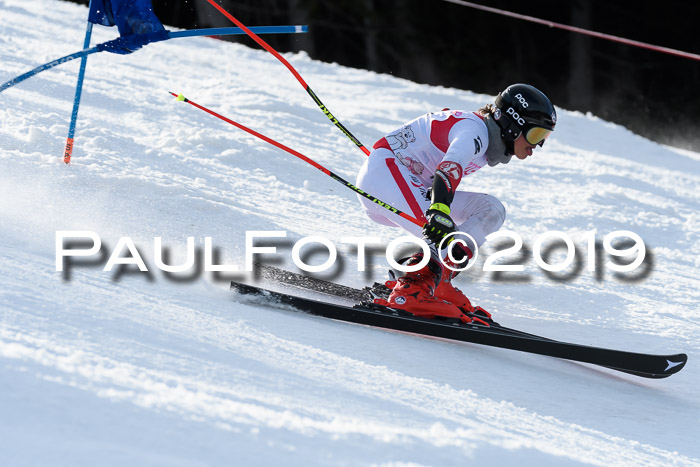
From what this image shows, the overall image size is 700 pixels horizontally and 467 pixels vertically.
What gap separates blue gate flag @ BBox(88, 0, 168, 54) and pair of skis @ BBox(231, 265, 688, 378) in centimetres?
149

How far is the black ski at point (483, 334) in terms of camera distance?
10.9 ft

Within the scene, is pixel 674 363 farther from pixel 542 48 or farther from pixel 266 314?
pixel 542 48

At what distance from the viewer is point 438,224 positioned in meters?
3.27

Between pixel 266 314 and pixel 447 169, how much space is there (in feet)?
3.00

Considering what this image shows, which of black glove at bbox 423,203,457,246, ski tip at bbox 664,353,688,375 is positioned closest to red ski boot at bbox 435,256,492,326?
black glove at bbox 423,203,457,246

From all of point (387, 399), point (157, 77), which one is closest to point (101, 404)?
point (387, 399)

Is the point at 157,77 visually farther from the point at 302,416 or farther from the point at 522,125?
the point at 302,416

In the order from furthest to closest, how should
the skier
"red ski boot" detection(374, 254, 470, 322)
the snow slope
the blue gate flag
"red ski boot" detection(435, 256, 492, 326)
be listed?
the blue gate flag, "red ski boot" detection(435, 256, 492, 326), "red ski boot" detection(374, 254, 470, 322), the skier, the snow slope

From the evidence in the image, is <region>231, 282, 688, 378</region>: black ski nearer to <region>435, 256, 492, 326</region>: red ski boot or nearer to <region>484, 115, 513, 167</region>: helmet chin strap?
<region>435, 256, 492, 326</region>: red ski boot

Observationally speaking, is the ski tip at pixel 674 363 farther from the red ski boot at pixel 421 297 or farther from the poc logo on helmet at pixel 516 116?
the poc logo on helmet at pixel 516 116

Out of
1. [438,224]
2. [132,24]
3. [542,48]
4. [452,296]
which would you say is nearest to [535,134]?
[438,224]

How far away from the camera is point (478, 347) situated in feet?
11.7

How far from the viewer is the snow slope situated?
215 cm

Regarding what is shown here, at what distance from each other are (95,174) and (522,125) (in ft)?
8.16
